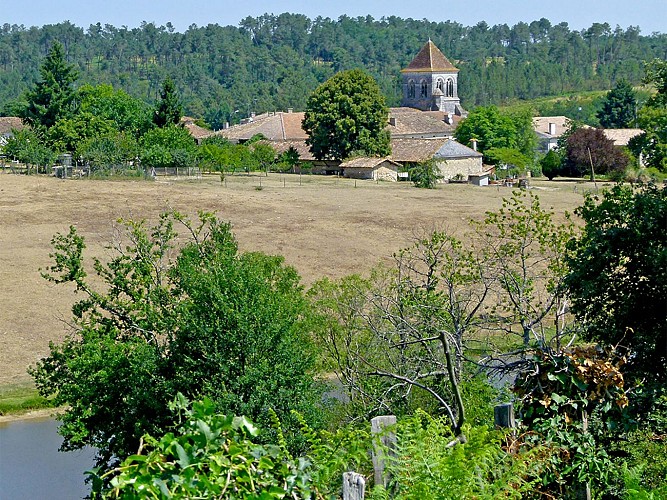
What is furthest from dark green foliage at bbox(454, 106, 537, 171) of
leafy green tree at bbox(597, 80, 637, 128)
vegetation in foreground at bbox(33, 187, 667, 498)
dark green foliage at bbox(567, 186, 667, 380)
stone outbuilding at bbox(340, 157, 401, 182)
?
dark green foliage at bbox(567, 186, 667, 380)

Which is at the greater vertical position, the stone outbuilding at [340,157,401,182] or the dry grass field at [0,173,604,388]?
the stone outbuilding at [340,157,401,182]

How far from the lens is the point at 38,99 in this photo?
198ft

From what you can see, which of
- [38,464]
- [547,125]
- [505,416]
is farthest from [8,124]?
[505,416]

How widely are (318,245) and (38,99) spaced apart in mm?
33537

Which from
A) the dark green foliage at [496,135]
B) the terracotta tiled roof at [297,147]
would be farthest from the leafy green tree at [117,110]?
the dark green foliage at [496,135]

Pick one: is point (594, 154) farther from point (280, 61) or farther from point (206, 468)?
point (280, 61)

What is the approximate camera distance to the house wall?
57.9 meters

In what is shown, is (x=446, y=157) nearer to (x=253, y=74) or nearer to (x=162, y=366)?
(x=162, y=366)

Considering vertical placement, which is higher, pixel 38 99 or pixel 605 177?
pixel 38 99

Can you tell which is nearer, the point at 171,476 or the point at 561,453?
the point at 171,476

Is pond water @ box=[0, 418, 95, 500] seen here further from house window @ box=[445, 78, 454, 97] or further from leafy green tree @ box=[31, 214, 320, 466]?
house window @ box=[445, 78, 454, 97]

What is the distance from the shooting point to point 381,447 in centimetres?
480

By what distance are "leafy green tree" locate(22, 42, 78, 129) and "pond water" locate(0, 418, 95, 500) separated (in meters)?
43.3

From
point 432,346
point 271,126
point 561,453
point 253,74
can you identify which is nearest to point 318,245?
point 432,346
